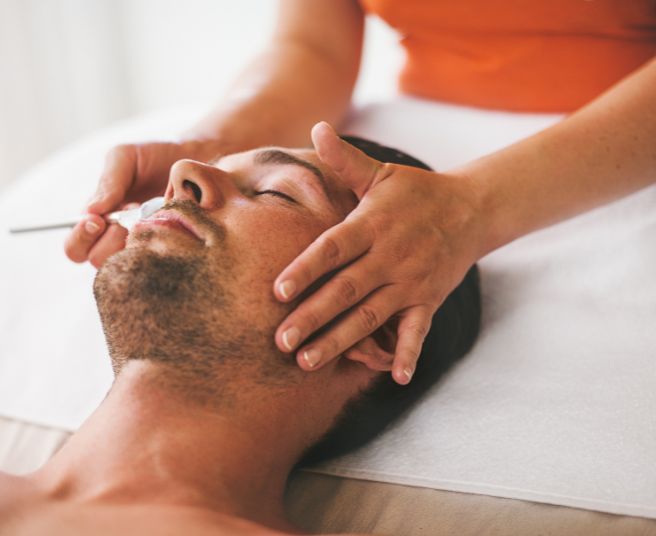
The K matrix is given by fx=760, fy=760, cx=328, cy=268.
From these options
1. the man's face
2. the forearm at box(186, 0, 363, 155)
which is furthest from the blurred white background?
the man's face

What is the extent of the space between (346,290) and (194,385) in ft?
0.71

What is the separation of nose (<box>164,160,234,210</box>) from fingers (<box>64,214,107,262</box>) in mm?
209

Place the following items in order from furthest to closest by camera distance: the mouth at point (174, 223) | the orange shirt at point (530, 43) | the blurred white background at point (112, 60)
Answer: the blurred white background at point (112, 60) < the orange shirt at point (530, 43) < the mouth at point (174, 223)

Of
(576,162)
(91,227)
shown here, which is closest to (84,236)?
(91,227)

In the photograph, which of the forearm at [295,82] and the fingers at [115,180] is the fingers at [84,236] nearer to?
the fingers at [115,180]

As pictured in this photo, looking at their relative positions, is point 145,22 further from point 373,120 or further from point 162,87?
point 373,120

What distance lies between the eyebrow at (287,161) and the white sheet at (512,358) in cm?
36

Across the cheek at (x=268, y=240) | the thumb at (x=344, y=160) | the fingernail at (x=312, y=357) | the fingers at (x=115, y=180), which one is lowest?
the fingernail at (x=312, y=357)

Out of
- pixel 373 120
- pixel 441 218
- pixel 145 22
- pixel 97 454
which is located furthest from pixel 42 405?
pixel 145 22

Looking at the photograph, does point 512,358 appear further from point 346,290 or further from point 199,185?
point 199,185

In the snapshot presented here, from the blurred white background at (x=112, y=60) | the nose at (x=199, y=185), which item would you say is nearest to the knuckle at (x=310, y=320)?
the nose at (x=199, y=185)

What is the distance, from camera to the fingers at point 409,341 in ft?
3.04

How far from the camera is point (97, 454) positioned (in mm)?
908

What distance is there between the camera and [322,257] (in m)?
0.88
